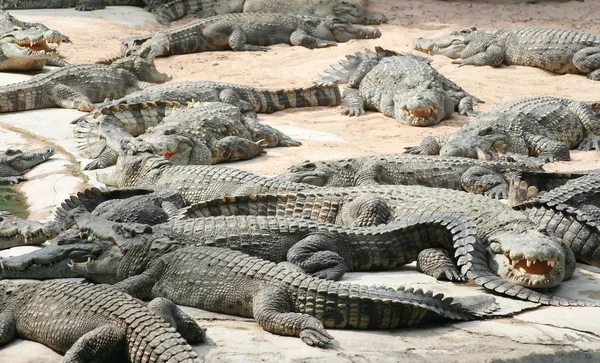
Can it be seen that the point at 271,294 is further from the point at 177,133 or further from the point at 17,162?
the point at 17,162

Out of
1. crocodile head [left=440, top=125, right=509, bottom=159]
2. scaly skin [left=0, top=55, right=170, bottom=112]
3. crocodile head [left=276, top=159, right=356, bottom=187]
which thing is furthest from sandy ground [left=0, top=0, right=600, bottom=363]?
crocodile head [left=276, top=159, right=356, bottom=187]

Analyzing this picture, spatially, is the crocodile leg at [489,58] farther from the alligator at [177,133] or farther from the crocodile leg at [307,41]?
the alligator at [177,133]

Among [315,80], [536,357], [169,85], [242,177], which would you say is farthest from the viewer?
[315,80]

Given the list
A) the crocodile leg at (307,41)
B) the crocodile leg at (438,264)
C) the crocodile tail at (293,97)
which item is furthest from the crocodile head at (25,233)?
the crocodile leg at (307,41)

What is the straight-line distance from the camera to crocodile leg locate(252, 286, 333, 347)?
17.2ft

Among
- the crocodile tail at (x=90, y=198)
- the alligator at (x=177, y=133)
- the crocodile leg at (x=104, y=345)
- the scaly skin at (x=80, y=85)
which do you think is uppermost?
the crocodile leg at (x=104, y=345)

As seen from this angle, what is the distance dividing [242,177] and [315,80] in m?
5.33

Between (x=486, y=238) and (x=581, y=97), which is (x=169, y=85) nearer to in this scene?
(x=581, y=97)

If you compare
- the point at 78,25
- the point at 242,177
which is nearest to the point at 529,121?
the point at 242,177

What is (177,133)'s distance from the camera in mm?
9547

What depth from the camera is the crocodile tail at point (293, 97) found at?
38.8 ft

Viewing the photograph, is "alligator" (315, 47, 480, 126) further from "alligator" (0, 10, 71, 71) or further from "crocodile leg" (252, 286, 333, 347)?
"crocodile leg" (252, 286, 333, 347)

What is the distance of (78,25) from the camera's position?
1619 cm

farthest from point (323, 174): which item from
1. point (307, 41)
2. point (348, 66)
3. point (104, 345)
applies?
point (307, 41)
